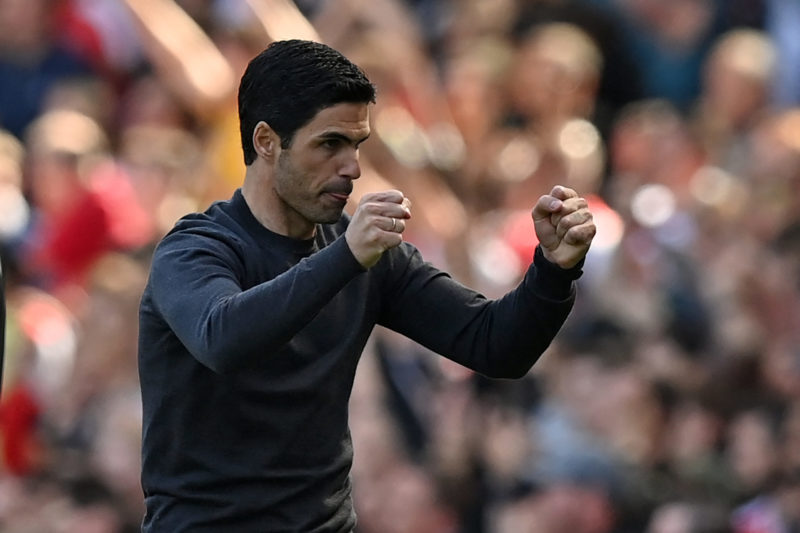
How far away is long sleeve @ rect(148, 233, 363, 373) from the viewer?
11.2 ft

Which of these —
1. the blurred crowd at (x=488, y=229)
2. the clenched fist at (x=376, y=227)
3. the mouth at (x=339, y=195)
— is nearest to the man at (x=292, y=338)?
the mouth at (x=339, y=195)

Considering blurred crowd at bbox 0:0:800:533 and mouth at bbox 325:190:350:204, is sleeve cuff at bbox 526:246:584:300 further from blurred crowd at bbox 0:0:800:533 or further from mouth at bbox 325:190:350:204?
blurred crowd at bbox 0:0:800:533

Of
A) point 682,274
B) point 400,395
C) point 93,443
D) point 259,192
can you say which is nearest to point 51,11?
point 93,443

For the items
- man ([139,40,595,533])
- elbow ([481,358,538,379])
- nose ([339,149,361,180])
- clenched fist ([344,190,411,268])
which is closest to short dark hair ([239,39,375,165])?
man ([139,40,595,533])

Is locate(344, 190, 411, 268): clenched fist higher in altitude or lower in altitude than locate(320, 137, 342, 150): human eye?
lower

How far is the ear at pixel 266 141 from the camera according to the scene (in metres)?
3.77

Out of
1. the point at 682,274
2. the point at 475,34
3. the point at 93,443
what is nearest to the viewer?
the point at 682,274

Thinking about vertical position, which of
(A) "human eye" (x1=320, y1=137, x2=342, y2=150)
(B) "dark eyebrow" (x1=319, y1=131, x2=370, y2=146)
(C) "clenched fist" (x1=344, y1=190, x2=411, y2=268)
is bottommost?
(C) "clenched fist" (x1=344, y1=190, x2=411, y2=268)

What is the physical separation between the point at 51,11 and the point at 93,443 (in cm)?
349

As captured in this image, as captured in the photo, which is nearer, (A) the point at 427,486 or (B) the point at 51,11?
(A) the point at 427,486

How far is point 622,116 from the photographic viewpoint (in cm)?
839

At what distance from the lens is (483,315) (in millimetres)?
3908

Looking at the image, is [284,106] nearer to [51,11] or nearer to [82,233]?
[82,233]

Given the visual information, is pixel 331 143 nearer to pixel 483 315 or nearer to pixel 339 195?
pixel 339 195
